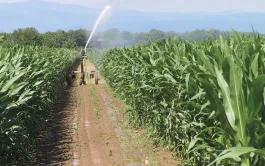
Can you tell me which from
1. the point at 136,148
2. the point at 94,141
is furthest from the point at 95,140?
the point at 136,148

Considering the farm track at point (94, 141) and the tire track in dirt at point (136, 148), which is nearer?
the tire track in dirt at point (136, 148)

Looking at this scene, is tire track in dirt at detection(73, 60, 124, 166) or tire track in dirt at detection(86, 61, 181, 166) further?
tire track in dirt at detection(73, 60, 124, 166)

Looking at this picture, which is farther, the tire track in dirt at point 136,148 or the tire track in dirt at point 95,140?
the tire track in dirt at point 95,140

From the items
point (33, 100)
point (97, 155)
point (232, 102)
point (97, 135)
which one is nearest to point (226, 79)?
point (232, 102)

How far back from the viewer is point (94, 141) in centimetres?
900

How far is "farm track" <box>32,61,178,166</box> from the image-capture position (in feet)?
24.3

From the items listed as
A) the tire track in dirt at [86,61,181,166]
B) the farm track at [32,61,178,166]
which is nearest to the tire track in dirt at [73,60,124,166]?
the farm track at [32,61,178,166]

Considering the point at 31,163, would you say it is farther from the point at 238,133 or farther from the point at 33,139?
the point at 238,133

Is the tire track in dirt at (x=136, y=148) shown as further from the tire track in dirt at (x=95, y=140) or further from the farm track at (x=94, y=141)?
the tire track in dirt at (x=95, y=140)

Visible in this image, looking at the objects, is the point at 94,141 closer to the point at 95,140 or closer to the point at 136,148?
the point at 95,140

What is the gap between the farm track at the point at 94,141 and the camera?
7.41 meters

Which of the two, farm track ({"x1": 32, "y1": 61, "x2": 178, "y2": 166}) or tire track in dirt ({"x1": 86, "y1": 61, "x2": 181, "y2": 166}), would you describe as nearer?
tire track in dirt ({"x1": 86, "y1": 61, "x2": 181, "y2": 166})

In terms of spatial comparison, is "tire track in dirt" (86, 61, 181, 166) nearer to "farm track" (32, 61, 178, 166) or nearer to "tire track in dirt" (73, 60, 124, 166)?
"farm track" (32, 61, 178, 166)

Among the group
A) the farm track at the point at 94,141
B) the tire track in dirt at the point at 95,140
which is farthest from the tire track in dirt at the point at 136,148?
the tire track in dirt at the point at 95,140
